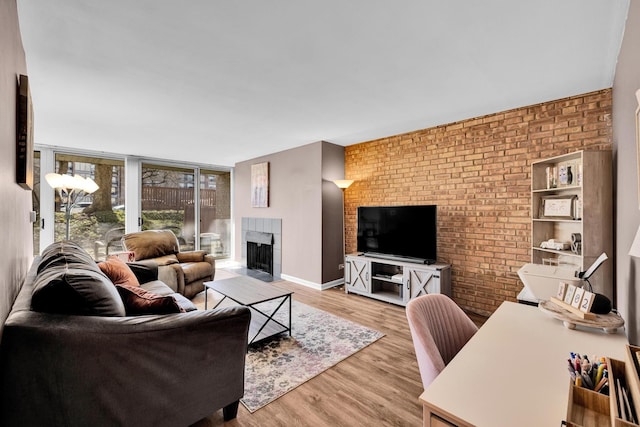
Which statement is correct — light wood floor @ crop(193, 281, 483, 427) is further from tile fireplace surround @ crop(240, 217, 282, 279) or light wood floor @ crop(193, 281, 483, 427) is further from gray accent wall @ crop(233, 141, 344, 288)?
tile fireplace surround @ crop(240, 217, 282, 279)

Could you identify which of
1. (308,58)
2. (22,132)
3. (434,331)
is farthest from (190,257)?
(434,331)

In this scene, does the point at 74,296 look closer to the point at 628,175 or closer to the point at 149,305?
the point at 149,305

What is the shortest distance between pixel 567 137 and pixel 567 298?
2120 millimetres

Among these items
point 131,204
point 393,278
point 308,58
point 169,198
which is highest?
point 308,58

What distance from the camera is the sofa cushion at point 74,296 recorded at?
1281mm

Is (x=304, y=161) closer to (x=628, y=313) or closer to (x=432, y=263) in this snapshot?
(x=432, y=263)

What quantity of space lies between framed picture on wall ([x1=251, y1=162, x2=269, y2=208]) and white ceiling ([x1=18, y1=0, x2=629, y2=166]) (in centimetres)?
202

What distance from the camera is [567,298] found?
1528 millimetres

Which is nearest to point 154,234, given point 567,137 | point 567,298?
point 567,298

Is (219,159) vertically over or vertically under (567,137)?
over

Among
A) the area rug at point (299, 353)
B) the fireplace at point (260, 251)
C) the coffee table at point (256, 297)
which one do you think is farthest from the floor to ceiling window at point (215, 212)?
the area rug at point (299, 353)

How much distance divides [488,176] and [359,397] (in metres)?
2.83

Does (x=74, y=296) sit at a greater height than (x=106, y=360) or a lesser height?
greater

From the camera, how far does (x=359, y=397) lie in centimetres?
196
